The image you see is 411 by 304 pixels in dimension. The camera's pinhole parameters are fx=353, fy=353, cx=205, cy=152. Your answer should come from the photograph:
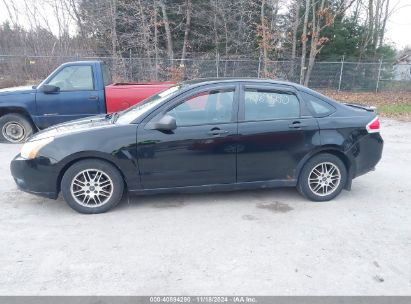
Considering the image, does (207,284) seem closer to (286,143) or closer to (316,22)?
(286,143)

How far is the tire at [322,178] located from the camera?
470 centimetres

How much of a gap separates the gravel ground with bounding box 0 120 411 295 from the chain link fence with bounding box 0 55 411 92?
44.4ft

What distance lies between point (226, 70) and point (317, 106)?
14197 mm

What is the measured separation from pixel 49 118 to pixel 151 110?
4341 mm

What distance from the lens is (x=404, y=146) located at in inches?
316

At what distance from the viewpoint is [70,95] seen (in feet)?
25.1

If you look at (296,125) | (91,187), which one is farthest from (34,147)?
(296,125)

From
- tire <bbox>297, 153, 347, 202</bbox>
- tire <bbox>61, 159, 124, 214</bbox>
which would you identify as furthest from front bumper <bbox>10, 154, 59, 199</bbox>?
tire <bbox>297, 153, 347, 202</bbox>

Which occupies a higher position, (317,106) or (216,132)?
(317,106)

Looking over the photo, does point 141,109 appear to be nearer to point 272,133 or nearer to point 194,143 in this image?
point 194,143

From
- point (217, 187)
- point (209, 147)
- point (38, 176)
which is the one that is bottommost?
point (217, 187)

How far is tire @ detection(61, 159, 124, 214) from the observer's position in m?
4.24

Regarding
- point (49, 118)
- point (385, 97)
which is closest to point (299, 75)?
point (385, 97)

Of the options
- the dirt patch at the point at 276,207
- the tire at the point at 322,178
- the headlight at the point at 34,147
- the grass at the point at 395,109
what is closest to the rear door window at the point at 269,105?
the tire at the point at 322,178
